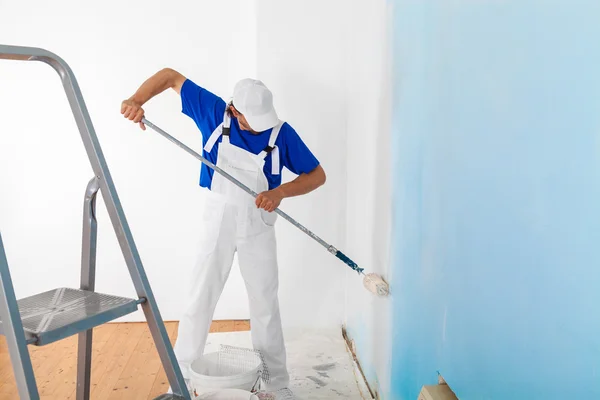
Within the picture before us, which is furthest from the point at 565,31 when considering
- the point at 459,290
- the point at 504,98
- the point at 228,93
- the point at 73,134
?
the point at 73,134

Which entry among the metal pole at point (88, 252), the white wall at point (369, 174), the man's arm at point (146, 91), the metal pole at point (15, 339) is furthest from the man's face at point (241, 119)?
the metal pole at point (15, 339)

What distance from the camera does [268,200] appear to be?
2.21 m

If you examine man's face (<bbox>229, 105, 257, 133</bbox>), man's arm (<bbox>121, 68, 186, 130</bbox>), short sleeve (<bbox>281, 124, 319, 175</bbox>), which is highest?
man's arm (<bbox>121, 68, 186, 130</bbox>)

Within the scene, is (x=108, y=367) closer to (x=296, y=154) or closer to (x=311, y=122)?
(x=296, y=154)

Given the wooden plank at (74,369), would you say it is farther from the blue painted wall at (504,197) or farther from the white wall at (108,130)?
the blue painted wall at (504,197)

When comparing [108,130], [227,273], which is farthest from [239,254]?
[108,130]

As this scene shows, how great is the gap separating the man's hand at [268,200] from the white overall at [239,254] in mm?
97

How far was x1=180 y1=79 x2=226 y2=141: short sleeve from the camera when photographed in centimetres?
230

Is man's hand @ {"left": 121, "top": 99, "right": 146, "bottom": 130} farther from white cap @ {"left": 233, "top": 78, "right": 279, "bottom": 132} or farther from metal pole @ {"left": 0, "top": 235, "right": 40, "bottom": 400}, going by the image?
metal pole @ {"left": 0, "top": 235, "right": 40, "bottom": 400}

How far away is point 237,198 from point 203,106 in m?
0.40

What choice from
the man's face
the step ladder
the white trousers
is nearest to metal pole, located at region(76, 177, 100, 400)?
the step ladder

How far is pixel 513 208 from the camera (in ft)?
3.55

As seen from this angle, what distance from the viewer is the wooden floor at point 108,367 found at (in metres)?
→ 2.43

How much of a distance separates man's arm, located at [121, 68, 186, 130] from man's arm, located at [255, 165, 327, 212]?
54 cm
